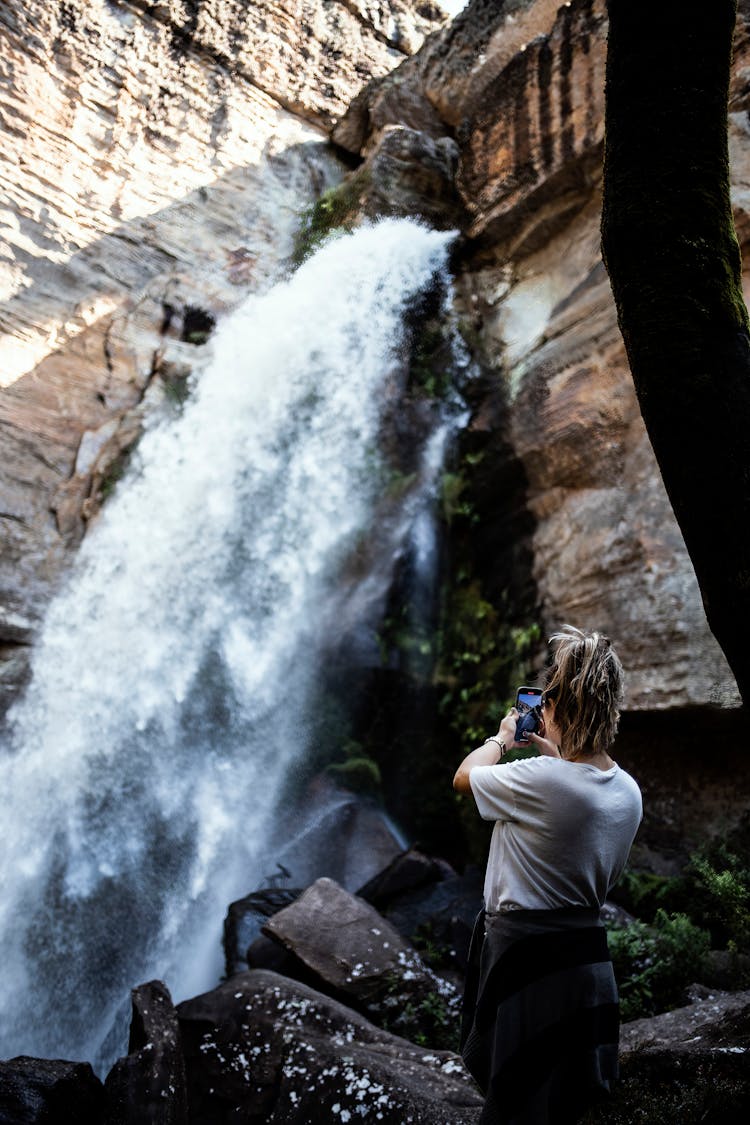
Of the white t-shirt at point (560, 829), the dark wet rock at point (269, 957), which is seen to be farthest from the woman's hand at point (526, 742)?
the dark wet rock at point (269, 957)

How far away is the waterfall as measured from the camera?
611 centimetres

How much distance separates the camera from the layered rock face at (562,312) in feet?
21.7

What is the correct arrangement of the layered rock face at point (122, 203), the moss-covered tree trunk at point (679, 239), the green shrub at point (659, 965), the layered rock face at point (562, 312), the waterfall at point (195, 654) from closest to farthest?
the moss-covered tree trunk at point (679, 239), the green shrub at point (659, 965), the waterfall at point (195, 654), the layered rock face at point (562, 312), the layered rock face at point (122, 203)

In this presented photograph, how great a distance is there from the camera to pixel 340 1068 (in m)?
3.86

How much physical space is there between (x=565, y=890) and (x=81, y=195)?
1255 cm

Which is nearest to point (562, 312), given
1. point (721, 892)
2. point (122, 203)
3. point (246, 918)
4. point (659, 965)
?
point (721, 892)

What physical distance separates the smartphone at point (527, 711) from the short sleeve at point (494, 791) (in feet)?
0.51

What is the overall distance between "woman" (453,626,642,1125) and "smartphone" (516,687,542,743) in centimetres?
13

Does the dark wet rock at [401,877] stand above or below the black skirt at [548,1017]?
below

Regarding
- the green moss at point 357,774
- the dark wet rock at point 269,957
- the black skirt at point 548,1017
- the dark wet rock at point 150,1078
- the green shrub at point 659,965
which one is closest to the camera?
the black skirt at point 548,1017

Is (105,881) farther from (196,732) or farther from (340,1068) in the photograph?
(340,1068)

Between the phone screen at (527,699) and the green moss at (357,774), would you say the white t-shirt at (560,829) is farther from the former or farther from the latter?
the green moss at (357,774)

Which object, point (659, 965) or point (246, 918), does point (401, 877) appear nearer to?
point (246, 918)

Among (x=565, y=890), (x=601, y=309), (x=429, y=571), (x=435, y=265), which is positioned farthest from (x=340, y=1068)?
(x=435, y=265)
